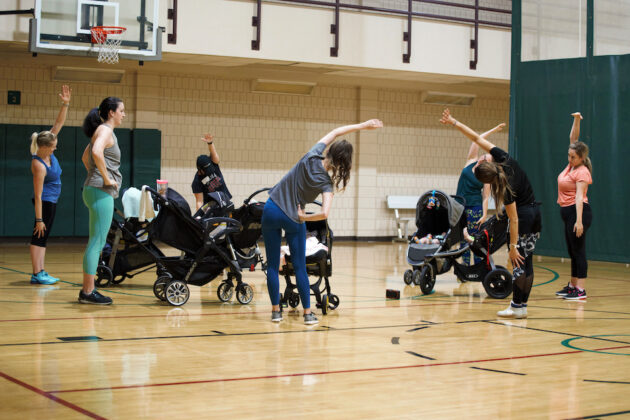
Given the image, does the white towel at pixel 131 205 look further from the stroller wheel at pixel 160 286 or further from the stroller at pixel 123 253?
the stroller wheel at pixel 160 286

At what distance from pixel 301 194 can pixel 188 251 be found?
1655mm

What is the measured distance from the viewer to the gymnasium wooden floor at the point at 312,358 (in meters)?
3.84

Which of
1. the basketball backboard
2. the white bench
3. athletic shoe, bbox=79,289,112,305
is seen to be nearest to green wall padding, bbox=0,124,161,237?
the basketball backboard

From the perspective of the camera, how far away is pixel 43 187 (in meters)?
8.27

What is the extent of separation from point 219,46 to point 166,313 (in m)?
7.35

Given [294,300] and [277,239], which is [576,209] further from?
[277,239]

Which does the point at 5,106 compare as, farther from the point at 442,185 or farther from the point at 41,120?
the point at 442,185

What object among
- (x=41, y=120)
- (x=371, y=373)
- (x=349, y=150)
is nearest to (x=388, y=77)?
(x=41, y=120)

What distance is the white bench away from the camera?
17.4 m

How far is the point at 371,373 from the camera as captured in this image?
15.1 ft

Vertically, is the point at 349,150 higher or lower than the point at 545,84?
lower

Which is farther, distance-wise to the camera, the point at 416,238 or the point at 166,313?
the point at 416,238

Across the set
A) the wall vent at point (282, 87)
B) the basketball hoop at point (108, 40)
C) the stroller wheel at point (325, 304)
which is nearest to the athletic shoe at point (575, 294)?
the stroller wheel at point (325, 304)

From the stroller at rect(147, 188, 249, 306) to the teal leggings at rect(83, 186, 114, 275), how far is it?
543 millimetres
